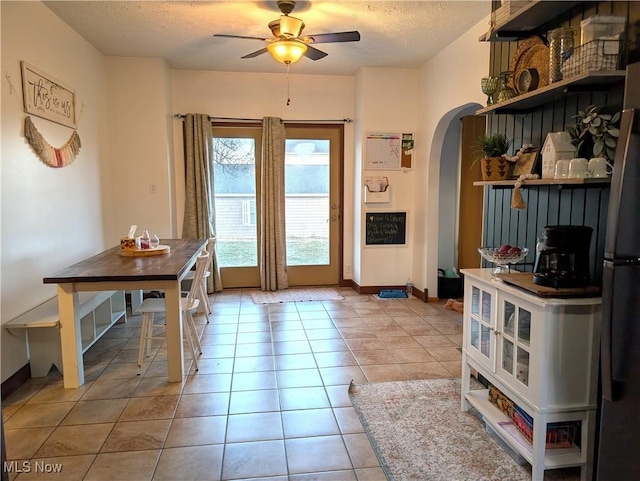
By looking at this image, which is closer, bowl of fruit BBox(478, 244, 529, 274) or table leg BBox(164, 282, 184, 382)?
bowl of fruit BBox(478, 244, 529, 274)

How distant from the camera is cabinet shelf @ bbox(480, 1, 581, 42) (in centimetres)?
203

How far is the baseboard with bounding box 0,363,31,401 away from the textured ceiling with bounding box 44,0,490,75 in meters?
2.65

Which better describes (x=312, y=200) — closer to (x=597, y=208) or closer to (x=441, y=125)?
(x=441, y=125)

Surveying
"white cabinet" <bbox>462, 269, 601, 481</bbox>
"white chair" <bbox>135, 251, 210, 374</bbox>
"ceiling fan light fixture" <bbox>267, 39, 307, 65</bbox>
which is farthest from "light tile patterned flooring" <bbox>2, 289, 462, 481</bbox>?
"ceiling fan light fixture" <bbox>267, 39, 307, 65</bbox>

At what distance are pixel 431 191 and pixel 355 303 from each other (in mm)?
1498

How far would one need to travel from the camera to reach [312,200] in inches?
216

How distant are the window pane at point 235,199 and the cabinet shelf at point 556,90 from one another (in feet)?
11.0

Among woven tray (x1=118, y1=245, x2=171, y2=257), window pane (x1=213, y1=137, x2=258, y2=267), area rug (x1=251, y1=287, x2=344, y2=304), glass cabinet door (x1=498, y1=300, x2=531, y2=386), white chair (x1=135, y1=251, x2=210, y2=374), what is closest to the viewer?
glass cabinet door (x1=498, y1=300, x2=531, y2=386)

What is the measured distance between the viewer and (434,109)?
15.0 feet

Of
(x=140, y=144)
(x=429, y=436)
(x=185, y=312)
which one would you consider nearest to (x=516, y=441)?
(x=429, y=436)

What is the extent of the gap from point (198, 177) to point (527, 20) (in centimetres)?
379

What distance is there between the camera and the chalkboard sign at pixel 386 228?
16.9ft

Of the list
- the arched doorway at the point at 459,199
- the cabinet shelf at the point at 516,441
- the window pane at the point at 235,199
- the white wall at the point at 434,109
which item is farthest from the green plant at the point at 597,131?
the window pane at the point at 235,199

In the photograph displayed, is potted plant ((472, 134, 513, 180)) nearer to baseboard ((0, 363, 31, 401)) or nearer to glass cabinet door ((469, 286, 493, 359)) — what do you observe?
glass cabinet door ((469, 286, 493, 359))
